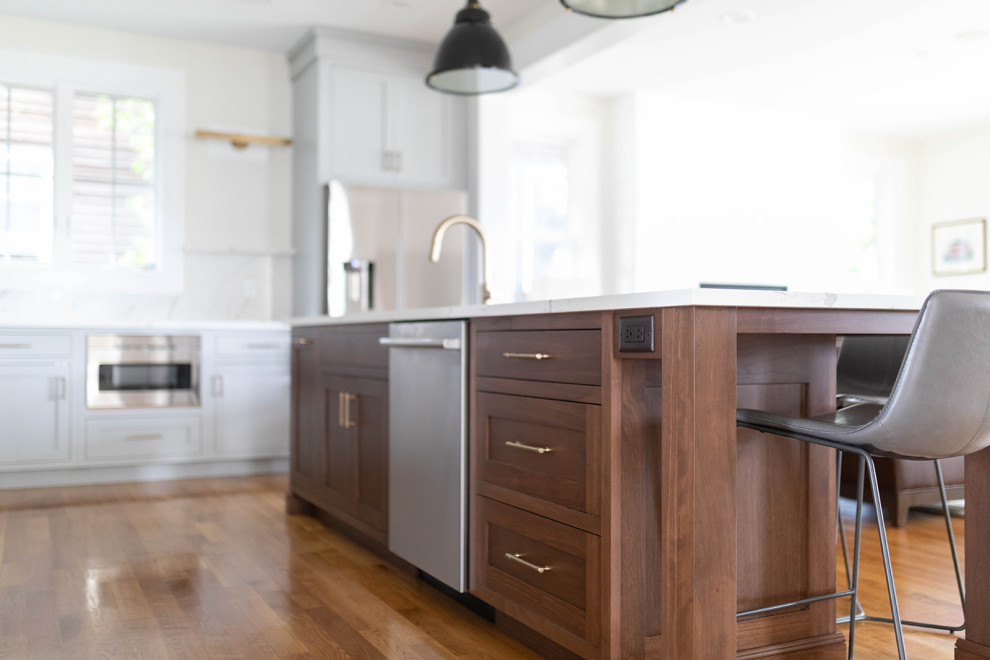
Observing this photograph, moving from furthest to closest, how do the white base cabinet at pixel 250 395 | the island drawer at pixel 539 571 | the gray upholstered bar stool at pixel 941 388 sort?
the white base cabinet at pixel 250 395 → the island drawer at pixel 539 571 → the gray upholstered bar stool at pixel 941 388

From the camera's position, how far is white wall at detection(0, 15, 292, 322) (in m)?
5.14

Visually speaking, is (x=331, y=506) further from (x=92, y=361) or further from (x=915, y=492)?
(x=915, y=492)

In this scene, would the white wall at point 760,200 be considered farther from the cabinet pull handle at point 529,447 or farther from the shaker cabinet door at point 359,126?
the cabinet pull handle at point 529,447

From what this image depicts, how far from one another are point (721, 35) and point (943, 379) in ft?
13.7

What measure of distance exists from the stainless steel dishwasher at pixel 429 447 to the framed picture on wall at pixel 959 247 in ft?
20.9

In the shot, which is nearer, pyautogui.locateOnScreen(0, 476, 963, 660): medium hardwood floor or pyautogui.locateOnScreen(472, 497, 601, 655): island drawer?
pyautogui.locateOnScreen(472, 497, 601, 655): island drawer

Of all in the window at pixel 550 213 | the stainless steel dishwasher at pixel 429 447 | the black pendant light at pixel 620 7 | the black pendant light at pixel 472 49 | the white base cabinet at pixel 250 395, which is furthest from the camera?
the window at pixel 550 213

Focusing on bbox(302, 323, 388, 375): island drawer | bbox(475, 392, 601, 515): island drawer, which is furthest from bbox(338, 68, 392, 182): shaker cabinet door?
bbox(475, 392, 601, 515): island drawer

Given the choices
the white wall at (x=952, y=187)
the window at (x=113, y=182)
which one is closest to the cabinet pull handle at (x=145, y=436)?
the window at (x=113, y=182)

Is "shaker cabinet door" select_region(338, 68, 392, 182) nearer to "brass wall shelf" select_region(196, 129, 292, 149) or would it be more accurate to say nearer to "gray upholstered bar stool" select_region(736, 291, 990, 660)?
"brass wall shelf" select_region(196, 129, 292, 149)

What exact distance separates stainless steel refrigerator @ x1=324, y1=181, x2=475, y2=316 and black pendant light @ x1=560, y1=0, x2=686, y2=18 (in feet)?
8.80

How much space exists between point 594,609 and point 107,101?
15.0 ft

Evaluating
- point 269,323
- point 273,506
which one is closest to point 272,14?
point 269,323

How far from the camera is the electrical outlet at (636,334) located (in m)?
1.62
